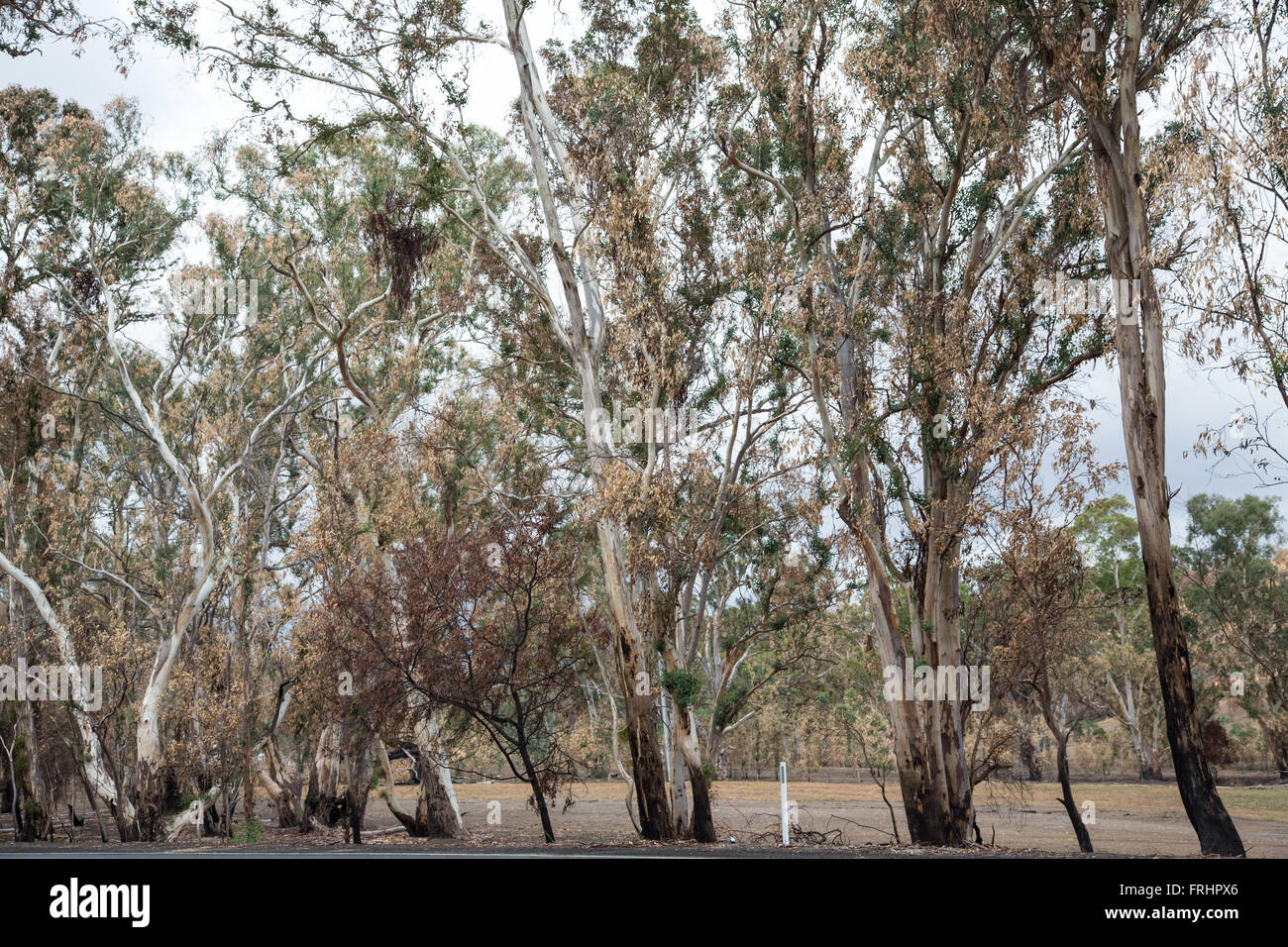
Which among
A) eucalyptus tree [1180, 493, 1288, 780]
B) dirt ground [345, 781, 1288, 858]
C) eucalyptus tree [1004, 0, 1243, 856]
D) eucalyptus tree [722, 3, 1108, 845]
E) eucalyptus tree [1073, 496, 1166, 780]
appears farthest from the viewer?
eucalyptus tree [1073, 496, 1166, 780]

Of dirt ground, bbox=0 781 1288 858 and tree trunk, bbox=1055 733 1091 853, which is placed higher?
tree trunk, bbox=1055 733 1091 853

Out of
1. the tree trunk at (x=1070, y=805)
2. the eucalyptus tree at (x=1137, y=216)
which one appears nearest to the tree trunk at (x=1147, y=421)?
the eucalyptus tree at (x=1137, y=216)

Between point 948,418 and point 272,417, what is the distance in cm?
1224

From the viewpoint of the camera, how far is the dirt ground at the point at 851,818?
15.6 meters

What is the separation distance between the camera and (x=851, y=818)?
75.6ft

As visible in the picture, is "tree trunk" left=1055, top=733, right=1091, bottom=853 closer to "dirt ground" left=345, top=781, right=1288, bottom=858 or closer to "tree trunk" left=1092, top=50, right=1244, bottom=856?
"dirt ground" left=345, top=781, right=1288, bottom=858

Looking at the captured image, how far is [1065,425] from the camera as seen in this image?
11.0m

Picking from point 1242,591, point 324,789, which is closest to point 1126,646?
point 1242,591

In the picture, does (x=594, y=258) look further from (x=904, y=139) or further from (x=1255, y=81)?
(x=1255, y=81)

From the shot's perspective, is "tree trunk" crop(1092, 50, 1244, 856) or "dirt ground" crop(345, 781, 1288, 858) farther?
"dirt ground" crop(345, 781, 1288, 858)

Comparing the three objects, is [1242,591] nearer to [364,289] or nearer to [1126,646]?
[1126,646]

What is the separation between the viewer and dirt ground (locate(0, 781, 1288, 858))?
15.6 m

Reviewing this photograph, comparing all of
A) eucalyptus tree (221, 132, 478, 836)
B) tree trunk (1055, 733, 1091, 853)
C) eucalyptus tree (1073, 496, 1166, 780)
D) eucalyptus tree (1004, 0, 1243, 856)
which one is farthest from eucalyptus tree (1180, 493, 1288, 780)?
eucalyptus tree (221, 132, 478, 836)
